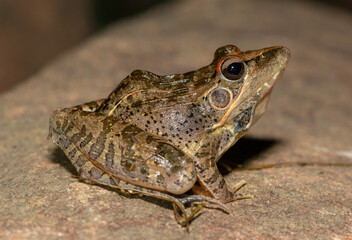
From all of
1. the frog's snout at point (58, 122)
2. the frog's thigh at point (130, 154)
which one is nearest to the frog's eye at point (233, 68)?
the frog's thigh at point (130, 154)

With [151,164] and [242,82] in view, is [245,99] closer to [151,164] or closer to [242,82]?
[242,82]

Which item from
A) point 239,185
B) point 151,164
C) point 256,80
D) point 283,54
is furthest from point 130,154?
point 283,54

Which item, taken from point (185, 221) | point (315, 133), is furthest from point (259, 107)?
point (315, 133)

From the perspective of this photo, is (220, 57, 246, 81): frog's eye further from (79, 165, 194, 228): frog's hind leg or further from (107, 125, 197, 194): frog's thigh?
(79, 165, 194, 228): frog's hind leg

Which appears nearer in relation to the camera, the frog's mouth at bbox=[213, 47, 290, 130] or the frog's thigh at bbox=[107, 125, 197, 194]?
the frog's thigh at bbox=[107, 125, 197, 194]

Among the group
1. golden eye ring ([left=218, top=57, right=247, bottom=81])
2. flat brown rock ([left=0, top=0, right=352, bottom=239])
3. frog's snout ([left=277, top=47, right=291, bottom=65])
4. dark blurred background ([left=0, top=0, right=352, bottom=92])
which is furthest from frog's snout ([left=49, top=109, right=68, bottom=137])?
dark blurred background ([left=0, top=0, right=352, bottom=92])

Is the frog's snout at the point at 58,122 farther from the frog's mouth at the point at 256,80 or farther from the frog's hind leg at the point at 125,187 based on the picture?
the frog's mouth at the point at 256,80
